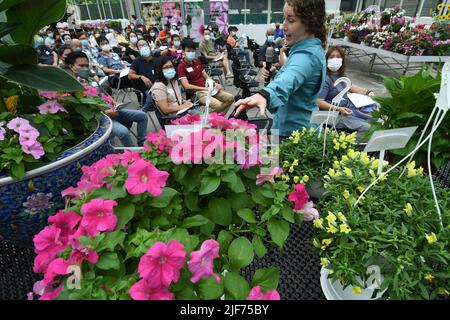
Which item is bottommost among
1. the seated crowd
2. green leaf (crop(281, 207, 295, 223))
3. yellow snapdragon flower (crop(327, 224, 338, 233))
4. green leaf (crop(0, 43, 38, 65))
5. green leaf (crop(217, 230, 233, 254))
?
the seated crowd

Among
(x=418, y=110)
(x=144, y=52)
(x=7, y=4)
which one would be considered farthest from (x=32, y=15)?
(x=144, y=52)

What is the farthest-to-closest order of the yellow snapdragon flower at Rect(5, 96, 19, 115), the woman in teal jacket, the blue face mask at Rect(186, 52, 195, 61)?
1. the blue face mask at Rect(186, 52, 195, 61)
2. the woman in teal jacket
3. the yellow snapdragon flower at Rect(5, 96, 19, 115)

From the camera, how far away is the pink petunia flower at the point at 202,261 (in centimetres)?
47

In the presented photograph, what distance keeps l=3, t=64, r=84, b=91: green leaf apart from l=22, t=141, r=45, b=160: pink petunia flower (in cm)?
18

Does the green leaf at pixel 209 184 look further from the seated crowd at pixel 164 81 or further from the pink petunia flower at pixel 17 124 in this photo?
the seated crowd at pixel 164 81

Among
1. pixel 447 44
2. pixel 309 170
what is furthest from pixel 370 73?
pixel 309 170

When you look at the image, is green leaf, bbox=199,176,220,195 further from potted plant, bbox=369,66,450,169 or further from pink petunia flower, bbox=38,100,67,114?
potted plant, bbox=369,66,450,169

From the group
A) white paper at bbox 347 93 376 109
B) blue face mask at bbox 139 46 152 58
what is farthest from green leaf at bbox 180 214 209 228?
blue face mask at bbox 139 46 152 58

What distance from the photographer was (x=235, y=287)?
1.67 ft

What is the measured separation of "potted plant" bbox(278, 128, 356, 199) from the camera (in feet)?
3.22

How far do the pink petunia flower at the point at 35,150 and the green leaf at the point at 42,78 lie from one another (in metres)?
0.18

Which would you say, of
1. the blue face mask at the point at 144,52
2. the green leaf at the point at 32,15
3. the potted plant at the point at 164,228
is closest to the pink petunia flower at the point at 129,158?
the potted plant at the point at 164,228
